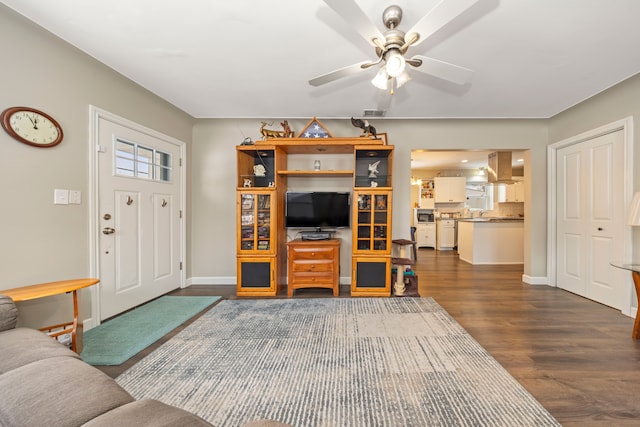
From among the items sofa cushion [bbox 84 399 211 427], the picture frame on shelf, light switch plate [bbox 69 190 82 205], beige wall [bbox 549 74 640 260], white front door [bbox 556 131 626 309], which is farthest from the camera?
the picture frame on shelf

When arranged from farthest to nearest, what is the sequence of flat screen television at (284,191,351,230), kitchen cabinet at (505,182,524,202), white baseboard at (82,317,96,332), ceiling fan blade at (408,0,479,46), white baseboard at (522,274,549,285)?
kitchen cabinet at (505,182,524,202) → white baseboard at (522,274,549,285) → flat screen television at (284,191,351,230) → white baseboard at (82,317,96,332) → ceiling fan blade at (408,0,479,46)

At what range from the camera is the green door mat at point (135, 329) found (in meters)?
2.12

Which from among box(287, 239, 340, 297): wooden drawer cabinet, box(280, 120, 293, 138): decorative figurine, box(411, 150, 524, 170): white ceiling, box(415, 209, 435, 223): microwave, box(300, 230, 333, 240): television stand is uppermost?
box(411, 150, 524, 170): white ceiling

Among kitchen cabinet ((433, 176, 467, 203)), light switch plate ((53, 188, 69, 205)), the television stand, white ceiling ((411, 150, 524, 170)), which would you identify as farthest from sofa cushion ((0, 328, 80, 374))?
kitchen cabinet ((433, 176, 467, 203))

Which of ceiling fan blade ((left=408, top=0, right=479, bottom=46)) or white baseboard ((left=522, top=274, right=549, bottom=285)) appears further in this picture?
white baseboard ((left=522, top=274, right=549, bottom=285))

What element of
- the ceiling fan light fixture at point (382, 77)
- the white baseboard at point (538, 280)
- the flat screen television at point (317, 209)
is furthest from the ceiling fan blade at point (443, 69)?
the white baseboard at point (538, 280)

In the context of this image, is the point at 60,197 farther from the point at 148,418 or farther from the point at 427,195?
the point at 427,195

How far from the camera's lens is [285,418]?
1471 millimetres

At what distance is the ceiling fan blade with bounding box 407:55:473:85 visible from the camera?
1918 millimetres

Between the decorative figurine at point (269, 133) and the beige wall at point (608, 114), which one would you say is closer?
the beige wall at point (608, 114)

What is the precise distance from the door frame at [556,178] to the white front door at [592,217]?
0.05 metres

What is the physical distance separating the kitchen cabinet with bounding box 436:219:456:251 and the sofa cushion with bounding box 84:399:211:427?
26.5ft

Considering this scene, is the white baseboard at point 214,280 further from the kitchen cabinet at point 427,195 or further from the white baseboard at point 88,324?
the kitchen cabinet at point 427,195

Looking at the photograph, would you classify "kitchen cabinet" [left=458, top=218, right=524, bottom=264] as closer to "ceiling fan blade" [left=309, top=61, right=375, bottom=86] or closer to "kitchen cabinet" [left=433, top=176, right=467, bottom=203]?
"kitchen cabinet" [left=433, top=176, right=467, bottom=203]
